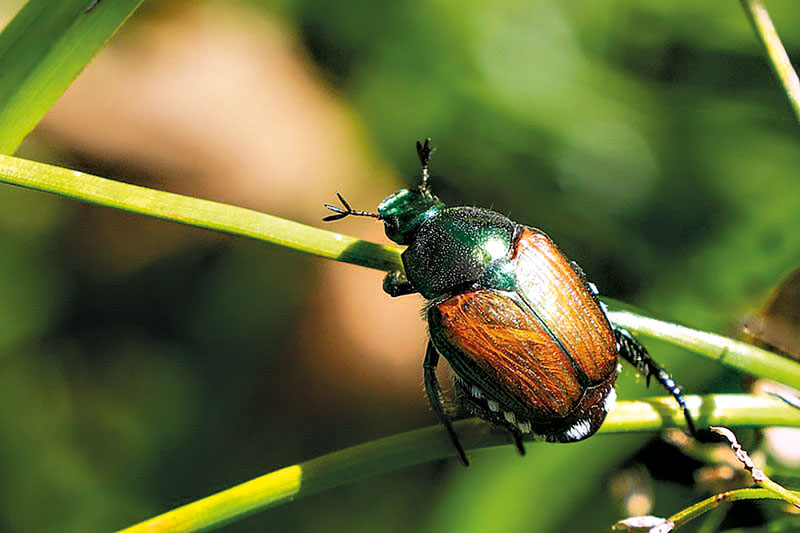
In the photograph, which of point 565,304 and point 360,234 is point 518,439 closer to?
point 565,304

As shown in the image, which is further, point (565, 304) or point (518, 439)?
point (565, 304)

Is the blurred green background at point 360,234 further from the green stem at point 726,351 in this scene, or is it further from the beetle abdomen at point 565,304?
the green stem at point 726,351

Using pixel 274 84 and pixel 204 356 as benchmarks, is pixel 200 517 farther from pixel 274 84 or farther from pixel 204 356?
pixel 274 84

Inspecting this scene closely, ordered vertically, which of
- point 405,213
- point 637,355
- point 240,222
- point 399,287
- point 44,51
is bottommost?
point 637,355

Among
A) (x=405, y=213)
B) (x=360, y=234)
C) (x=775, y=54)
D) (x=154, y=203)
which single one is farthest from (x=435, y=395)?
(x=360, y=234)

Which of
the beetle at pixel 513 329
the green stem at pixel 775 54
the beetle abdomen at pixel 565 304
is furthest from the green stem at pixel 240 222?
the green stem at pixel 775 54

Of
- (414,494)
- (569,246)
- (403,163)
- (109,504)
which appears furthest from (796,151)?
(109,504)
